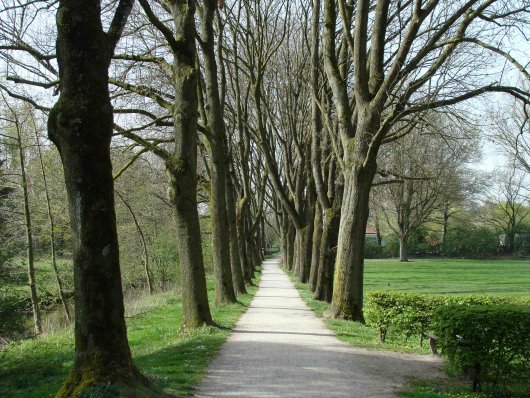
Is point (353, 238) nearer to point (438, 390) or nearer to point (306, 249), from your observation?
point (438, 390)

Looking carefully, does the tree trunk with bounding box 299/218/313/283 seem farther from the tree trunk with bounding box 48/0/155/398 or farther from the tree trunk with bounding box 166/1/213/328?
the tree trunk with bounding box 48/0/155/398

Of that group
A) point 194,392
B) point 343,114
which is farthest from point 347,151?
point 194,392

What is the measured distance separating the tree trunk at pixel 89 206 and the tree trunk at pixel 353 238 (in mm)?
7834

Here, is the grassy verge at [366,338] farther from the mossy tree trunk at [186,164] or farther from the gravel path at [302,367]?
the mossy tree trunk at [186,164]

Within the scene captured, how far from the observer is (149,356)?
9312 mm

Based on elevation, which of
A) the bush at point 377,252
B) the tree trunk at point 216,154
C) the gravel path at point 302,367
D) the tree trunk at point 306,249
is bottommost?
the bush at point 377,252

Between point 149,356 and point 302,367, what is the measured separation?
9.52ft

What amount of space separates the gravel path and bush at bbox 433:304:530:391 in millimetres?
804

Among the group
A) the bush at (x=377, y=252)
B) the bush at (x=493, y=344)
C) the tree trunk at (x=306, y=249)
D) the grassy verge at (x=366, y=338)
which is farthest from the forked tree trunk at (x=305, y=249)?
the bush at (x=377, y=252)

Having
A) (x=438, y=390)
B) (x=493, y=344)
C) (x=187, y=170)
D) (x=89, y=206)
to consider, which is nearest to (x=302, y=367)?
(x=438, y=390)

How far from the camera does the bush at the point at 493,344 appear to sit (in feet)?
24.9

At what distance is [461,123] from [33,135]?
49.7 ft

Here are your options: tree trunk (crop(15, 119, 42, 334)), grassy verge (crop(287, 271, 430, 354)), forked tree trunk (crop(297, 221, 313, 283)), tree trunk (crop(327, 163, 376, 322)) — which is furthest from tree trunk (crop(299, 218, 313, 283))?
tree trunk (crop(15, 119, 42, 334))

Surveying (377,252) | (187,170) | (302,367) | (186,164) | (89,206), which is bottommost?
(377,252)
